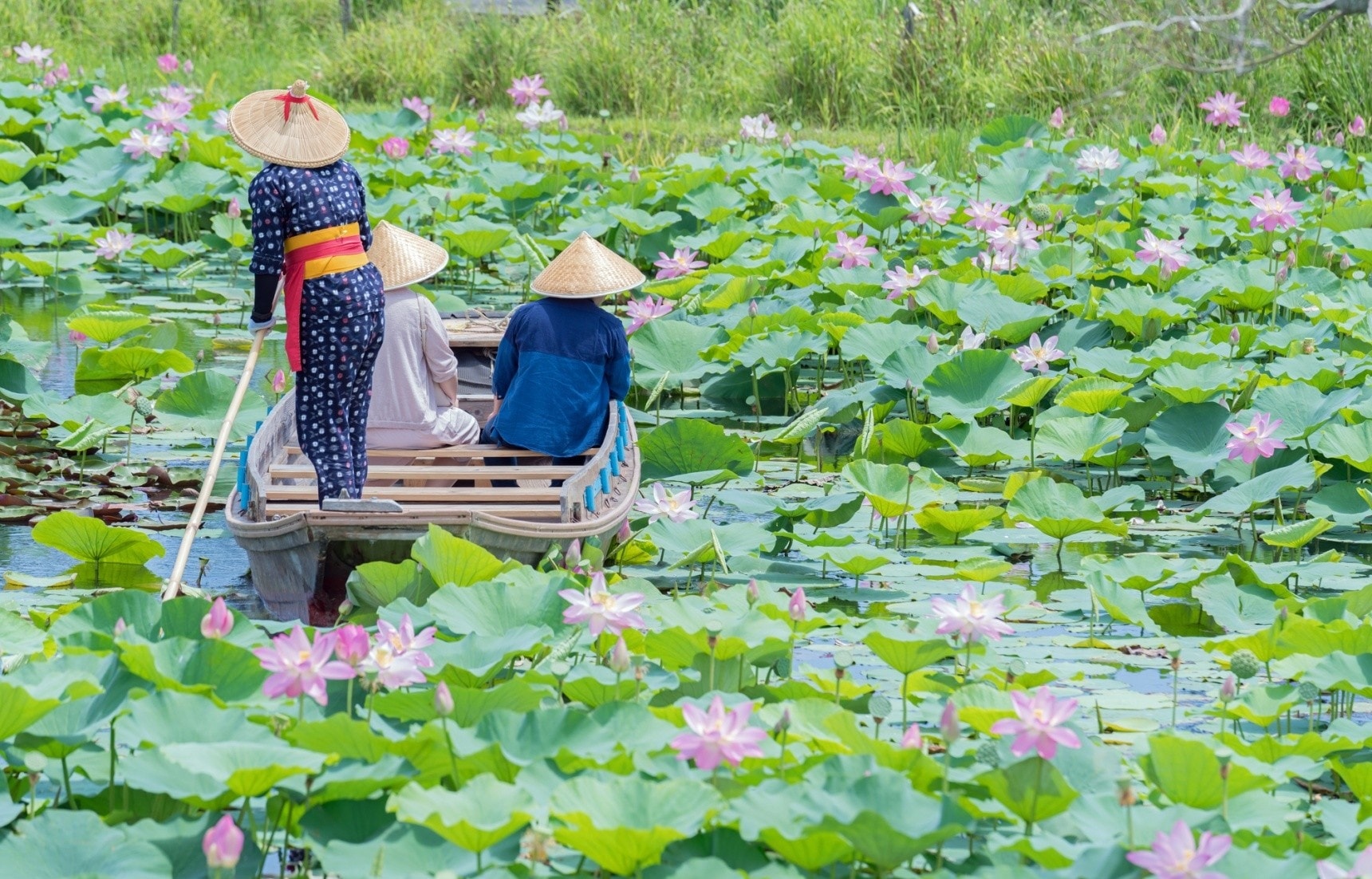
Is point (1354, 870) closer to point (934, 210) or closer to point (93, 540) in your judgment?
point (93, 540)

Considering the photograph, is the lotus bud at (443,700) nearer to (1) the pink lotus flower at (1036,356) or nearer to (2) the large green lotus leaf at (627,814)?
(2) the large green lotus leaf at (627,814)

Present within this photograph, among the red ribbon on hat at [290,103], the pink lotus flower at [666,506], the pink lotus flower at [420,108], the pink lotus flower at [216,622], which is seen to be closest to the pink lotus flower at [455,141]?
the pink lotus flower at [420,108]

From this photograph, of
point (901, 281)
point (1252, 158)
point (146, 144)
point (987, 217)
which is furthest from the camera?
point (146, 144)

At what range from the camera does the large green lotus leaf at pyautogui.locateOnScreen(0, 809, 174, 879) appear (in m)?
2.33

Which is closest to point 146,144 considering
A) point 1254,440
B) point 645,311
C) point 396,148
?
point 396,148

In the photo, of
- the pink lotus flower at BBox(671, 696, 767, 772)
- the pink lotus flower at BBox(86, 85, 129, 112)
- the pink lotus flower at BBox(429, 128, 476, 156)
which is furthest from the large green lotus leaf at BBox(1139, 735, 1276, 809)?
the pink lotus flower at BBox(86, 85, 129, 112)

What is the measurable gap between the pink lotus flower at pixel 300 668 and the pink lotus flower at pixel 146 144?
20.8 feet

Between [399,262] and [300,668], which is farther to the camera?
[399,262]

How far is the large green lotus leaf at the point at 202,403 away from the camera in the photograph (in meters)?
5.62

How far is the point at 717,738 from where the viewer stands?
251 cm

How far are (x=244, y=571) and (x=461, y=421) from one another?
78cm

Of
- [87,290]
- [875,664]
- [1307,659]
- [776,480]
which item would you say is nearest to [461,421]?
[776,480]

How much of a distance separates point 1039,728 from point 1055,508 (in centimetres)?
201

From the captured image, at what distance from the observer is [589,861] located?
102 inches
